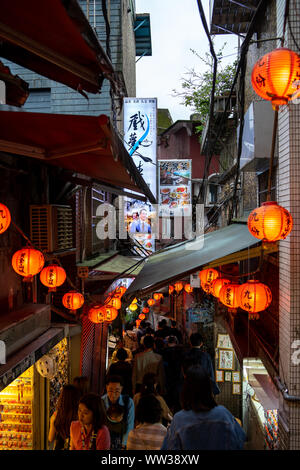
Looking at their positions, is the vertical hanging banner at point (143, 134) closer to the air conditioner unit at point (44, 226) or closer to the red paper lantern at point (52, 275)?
the air conditioner unit at point (44, 226)

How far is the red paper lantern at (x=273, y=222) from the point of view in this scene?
4.57m

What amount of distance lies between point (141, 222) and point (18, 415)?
11.1 meters

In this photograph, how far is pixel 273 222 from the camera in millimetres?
4574

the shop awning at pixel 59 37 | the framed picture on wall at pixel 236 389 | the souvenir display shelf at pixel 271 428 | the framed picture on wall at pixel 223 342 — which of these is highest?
the shop awning at pixel 59 37

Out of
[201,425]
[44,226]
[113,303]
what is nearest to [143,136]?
[113,303]

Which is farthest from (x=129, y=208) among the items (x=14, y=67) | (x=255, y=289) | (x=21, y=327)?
(x=255, y=289)

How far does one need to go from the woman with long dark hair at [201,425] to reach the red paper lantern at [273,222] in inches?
82.6

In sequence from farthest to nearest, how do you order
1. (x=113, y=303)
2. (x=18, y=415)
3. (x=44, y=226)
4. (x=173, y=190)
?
(x=173, y=190)
(x=113, y=303)
(x=44, y=226)
(x=18, y=415)

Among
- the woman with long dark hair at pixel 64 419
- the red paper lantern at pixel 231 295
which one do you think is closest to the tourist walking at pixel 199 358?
the red paper lantern at pixel 231 295

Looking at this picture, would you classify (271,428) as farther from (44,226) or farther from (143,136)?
(143,136)

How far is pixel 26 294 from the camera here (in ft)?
27.2

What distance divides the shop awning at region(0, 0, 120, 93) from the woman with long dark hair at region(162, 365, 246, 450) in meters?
3.95
